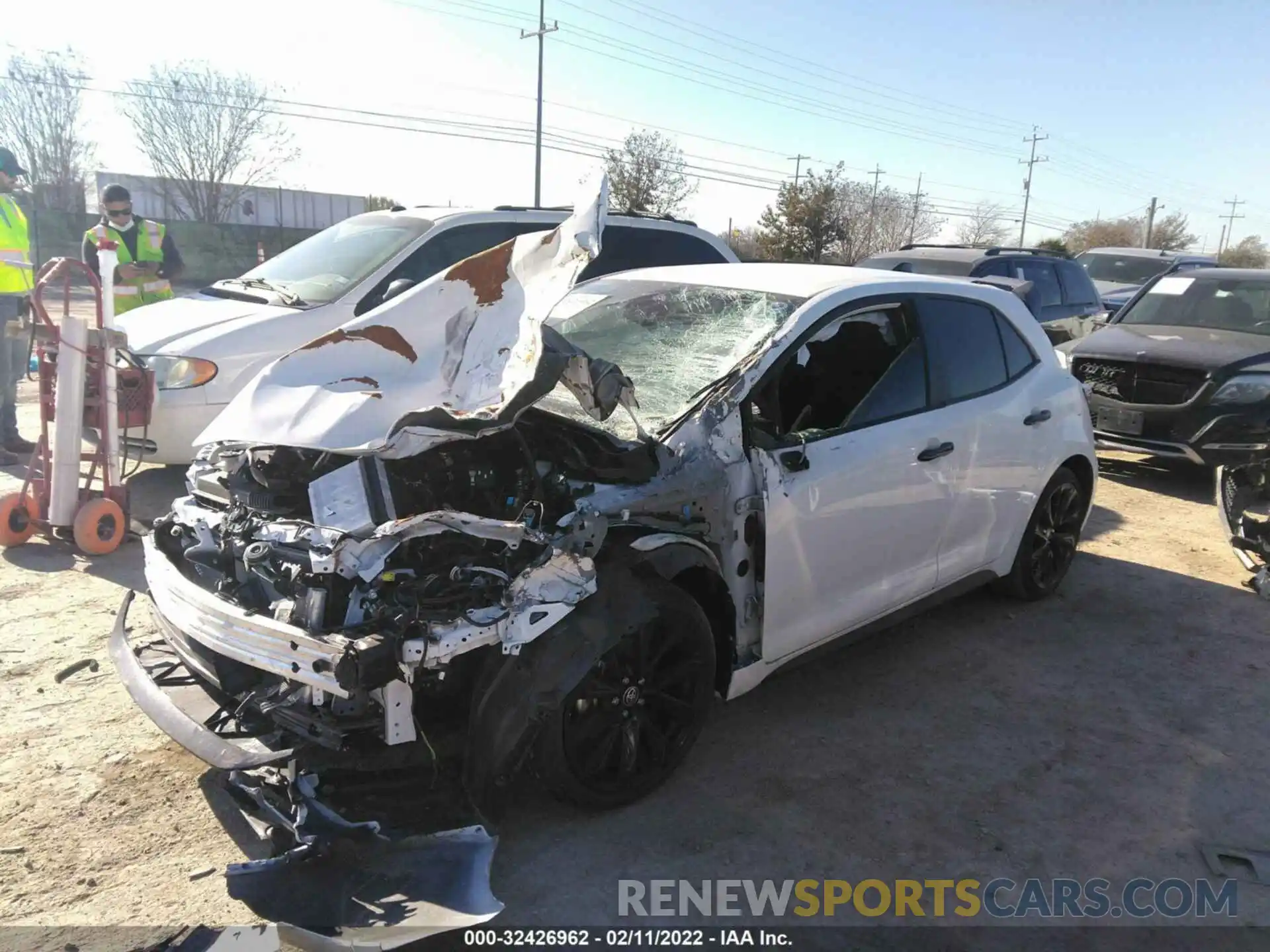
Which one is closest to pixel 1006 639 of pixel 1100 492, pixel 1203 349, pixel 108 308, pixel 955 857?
pixel 955 857

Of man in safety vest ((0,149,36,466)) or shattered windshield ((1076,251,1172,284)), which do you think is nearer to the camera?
man in safety vest ((0,149,36,466))

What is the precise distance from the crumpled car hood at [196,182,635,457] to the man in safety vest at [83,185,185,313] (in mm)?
4736

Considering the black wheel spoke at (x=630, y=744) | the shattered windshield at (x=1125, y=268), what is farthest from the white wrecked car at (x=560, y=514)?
the shattered windshield at (x=1125, y=268)

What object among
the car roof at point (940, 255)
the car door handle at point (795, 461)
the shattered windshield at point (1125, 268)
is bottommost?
the car door handle at point (795, 461)

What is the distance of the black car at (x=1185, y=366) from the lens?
24.3ft

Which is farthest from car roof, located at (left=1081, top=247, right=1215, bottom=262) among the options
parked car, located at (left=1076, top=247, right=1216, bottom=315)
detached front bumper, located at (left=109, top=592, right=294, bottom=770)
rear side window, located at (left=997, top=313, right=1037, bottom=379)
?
detached front bumper, located at (left=109, top=592, right=294, bottom=770)

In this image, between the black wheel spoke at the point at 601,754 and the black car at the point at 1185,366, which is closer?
the black wheel spoke at the point at 601,754

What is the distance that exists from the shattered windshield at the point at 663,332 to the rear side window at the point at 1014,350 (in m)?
1.50

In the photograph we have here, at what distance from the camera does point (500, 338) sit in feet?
10.5

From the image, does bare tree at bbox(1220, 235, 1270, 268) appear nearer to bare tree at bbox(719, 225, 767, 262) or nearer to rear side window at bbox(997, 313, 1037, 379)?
bare tree at bbox(719, 225, 767, 262)

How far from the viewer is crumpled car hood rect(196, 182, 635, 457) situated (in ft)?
9.60

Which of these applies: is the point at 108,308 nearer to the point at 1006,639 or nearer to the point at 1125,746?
the point at 1006,639

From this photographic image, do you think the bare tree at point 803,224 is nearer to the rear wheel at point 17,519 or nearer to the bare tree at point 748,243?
the bare tree at point 748,243

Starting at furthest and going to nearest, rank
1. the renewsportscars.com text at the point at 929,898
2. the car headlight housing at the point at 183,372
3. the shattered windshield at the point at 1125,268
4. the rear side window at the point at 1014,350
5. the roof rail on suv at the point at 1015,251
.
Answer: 1. the shattered windshield at the point at 1125,268
2. the roof rail on suv at the point at 1015,251
3. the car headlight housing at the point at 183,372
4. the rear side window at the point at 1014,350
5. the renewsportscars.com text at the point at 929,898
